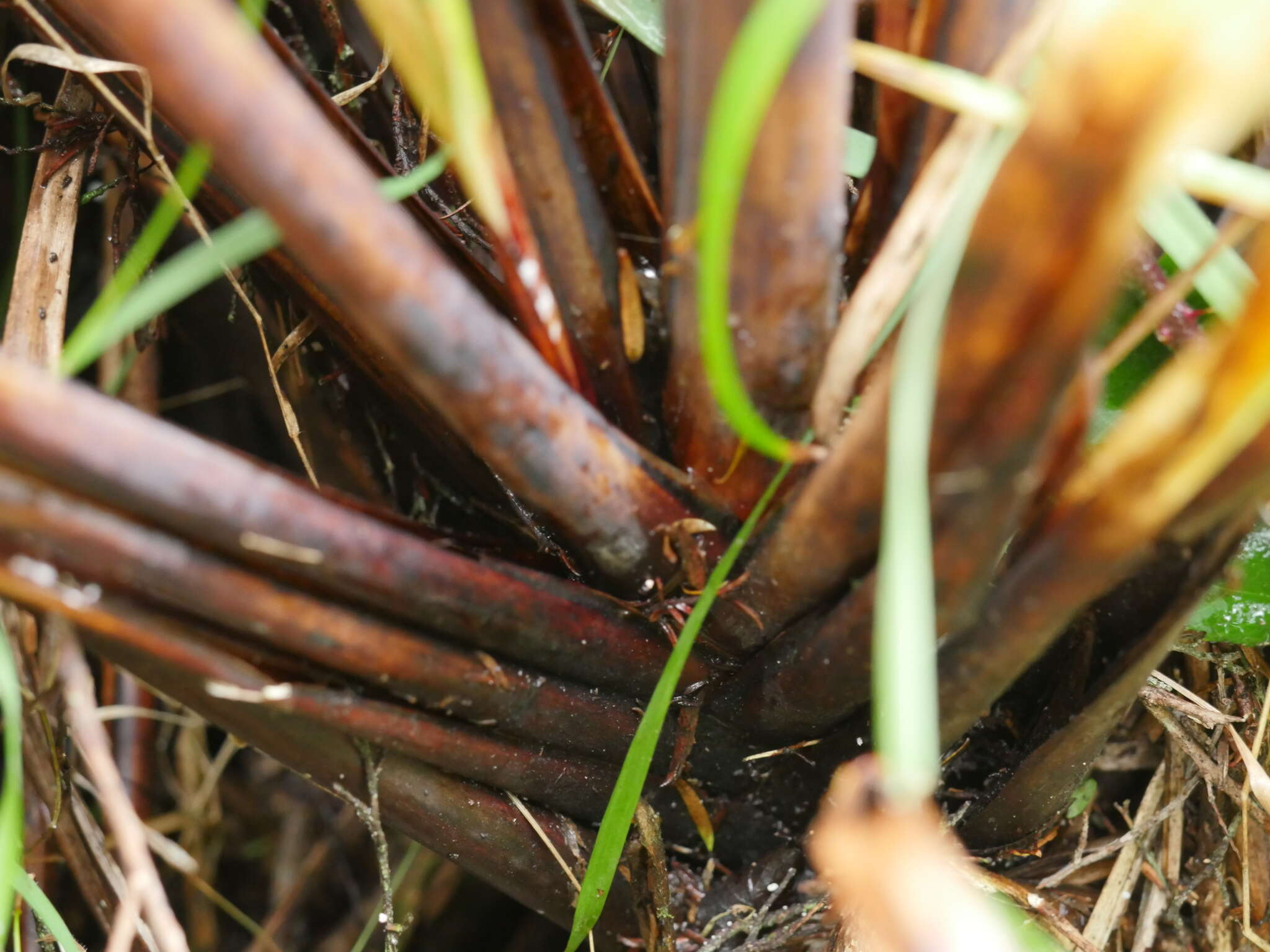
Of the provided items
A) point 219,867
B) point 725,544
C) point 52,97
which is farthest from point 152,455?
point 219,867

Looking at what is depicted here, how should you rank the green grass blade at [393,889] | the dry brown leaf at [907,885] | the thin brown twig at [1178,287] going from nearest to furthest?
the dry brown leaf at [907,885], the thin brown twig at [1178,287], the green grass blade at [393,889]

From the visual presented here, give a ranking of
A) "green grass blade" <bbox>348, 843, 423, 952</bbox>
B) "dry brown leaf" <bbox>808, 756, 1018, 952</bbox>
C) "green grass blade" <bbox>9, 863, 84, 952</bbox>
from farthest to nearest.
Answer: "green grass blade" <bbox>348, 843, 423, 952</bbox> → "green grass blade" <bbox>9, 863, 84, 952</bbox> → "dry brown leaf" <bbox>808, 756, 1018, 952</bbox>

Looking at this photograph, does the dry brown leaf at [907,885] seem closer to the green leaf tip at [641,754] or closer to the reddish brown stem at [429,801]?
the green leaf tip at [641,754]

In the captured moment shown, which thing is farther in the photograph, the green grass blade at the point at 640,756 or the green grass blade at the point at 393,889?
the green grass blade at the point at 393,889

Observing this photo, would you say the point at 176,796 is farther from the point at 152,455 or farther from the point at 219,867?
the point at 152,455

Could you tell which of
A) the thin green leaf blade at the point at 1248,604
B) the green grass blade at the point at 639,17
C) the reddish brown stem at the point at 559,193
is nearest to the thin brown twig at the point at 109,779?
the reddish brown stem at the point at 559,193

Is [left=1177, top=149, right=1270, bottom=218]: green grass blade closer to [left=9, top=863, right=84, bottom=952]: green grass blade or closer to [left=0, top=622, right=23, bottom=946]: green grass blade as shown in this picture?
[left=0, top=622, right=23, bottom=946]: green grass blade

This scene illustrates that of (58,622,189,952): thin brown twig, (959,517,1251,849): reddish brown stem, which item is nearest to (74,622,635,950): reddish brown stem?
(58,622,189,952): thin brown twig
